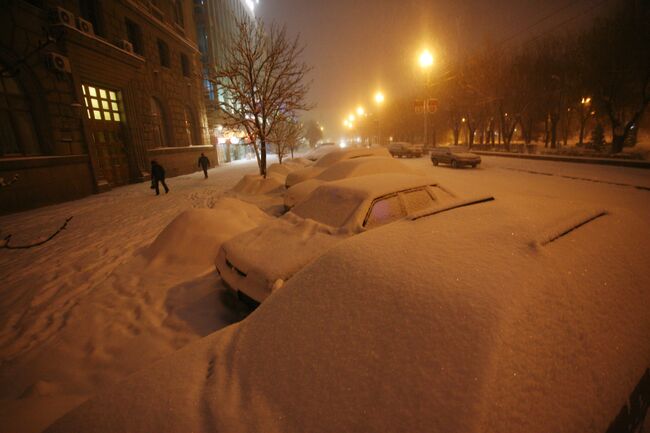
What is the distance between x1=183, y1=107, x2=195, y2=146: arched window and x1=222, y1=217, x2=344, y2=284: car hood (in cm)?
2000

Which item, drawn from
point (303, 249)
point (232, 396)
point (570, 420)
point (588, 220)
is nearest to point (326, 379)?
point (232, 396)

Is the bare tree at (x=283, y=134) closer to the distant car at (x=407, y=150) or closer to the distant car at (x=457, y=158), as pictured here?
the distant car at (x=457, y=158)

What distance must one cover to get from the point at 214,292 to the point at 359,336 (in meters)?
3.21

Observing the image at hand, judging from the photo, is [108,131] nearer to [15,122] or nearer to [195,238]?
[15,122]

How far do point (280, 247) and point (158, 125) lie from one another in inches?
724

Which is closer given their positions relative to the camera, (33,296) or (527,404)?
(527,404)

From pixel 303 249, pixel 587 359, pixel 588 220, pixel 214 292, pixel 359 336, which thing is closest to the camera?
pixel 587 359

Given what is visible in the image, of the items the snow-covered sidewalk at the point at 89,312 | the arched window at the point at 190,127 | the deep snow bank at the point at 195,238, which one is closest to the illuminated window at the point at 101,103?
the arched window at the point at 190,127

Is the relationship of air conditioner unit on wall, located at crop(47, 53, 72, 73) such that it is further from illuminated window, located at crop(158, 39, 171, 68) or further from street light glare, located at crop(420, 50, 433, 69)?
street light glare, located at crop(420, 50, 433, 69)

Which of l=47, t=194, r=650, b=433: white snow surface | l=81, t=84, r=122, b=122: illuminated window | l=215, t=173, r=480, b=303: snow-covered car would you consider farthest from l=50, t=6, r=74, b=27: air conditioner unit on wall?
l=47, t=194, r=650, b=433: white snow surface

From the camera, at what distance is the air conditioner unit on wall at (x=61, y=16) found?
35.8 ft

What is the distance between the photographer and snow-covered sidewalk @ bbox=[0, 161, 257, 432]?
262cm

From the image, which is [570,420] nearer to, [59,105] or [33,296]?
[33,296]

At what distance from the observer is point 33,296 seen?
423 centimetres
